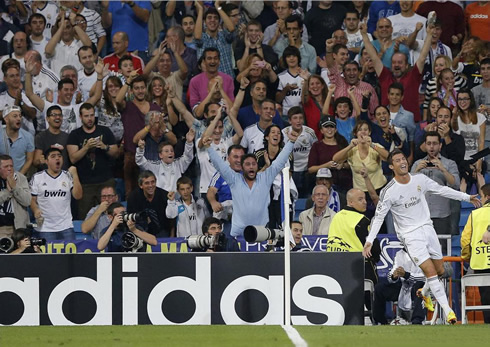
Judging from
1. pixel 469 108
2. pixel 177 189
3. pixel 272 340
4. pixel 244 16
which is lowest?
pixel 272 340

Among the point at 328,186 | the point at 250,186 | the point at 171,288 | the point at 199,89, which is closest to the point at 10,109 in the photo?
the point at 199,89

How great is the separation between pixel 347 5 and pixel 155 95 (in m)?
4.11

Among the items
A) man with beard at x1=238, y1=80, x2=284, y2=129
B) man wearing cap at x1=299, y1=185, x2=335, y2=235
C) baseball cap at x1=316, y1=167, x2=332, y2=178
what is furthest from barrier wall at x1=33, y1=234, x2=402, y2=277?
man with beard at x1=238, y1=80, x2=284, y2=129

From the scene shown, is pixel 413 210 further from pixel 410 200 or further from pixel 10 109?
pixel 10 109

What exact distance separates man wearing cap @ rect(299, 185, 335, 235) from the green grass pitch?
4.50 meters

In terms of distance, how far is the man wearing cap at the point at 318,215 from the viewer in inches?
617

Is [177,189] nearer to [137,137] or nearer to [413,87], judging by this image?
[137,137]

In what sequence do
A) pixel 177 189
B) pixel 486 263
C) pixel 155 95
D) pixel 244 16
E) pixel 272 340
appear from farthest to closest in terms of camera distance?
pixel 244 16 < pixel 155 95 < pixel 177 189 < pixel 486 263 < pixel 272 340

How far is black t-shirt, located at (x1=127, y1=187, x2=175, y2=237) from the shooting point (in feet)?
52.3

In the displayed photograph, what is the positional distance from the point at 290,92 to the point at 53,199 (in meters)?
4.39

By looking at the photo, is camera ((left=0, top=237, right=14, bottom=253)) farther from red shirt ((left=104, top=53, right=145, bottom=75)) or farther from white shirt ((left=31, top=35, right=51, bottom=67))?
white shirt ((left=31, top=35, right=51, bottom=67))

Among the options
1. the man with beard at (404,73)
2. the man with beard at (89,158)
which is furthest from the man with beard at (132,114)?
the man with beard at (404,73)

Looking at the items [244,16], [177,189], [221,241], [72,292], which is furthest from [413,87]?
[72,292]

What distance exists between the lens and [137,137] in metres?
16.8
